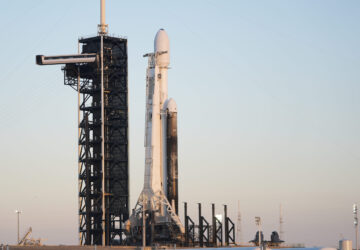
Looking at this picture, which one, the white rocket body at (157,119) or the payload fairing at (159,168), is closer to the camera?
the payload fairing at (159,168)

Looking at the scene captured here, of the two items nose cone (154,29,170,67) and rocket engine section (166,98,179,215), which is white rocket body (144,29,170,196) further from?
rocket engine section (166,98,179,215)

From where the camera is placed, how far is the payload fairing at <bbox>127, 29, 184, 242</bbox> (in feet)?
516

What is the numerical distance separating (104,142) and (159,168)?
→ 1551 cm

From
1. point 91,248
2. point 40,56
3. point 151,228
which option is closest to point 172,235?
point 151,228

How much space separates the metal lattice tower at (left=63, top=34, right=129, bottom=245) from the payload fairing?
1201cm

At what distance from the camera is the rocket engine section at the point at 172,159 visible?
159 metres

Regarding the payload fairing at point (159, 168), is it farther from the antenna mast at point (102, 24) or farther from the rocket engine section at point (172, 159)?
the antenna mast at point (102, 24)

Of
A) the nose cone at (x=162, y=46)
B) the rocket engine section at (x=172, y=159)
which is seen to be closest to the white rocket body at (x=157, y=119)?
the nose cone at (x=162, y=46)

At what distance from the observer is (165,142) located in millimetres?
159750

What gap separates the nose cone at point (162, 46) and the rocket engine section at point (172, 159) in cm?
827

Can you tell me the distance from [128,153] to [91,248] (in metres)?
31.8

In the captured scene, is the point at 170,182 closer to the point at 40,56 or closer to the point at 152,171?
the point at 152,171

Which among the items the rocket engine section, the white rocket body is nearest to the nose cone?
the white rocket body

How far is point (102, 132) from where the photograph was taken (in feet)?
554
